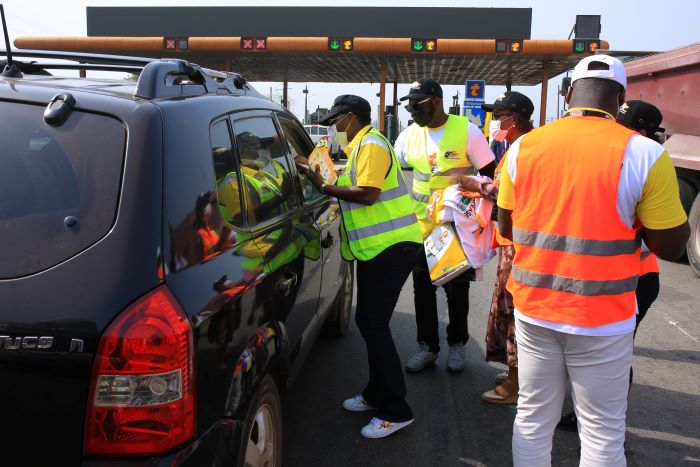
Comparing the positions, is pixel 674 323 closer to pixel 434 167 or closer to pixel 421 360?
pixel 421 360

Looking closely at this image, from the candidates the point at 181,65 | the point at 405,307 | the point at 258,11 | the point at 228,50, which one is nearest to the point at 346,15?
the point at 258,11

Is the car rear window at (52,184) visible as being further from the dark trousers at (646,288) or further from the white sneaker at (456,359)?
the white sneaker at (456,359)

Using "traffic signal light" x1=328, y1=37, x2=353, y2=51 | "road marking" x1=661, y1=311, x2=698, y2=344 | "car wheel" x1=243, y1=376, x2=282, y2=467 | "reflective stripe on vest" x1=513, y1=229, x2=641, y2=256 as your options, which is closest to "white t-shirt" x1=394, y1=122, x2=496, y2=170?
"reflective stripe on vest" x1=513, y1=229, x2=641, y2=256

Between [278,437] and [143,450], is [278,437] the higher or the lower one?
the lower one

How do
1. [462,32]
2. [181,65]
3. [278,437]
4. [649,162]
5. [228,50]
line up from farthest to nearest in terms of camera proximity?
[462,32] < [228,50] < [278,437] < [181,65] < [649,162]

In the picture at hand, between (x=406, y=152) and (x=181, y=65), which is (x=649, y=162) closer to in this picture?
(x=181, y=65)

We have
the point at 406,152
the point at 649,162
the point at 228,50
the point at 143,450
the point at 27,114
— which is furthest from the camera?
the point at 228,50

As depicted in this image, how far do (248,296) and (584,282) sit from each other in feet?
3.87

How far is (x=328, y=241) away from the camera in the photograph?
363 centimetres

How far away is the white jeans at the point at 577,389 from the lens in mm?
2213

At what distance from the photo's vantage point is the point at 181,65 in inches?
91.8

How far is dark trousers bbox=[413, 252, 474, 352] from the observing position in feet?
13.8

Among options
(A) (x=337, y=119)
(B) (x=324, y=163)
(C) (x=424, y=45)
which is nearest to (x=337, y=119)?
(A) (x=337, y=119)

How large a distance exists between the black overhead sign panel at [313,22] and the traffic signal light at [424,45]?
7.13 meters
